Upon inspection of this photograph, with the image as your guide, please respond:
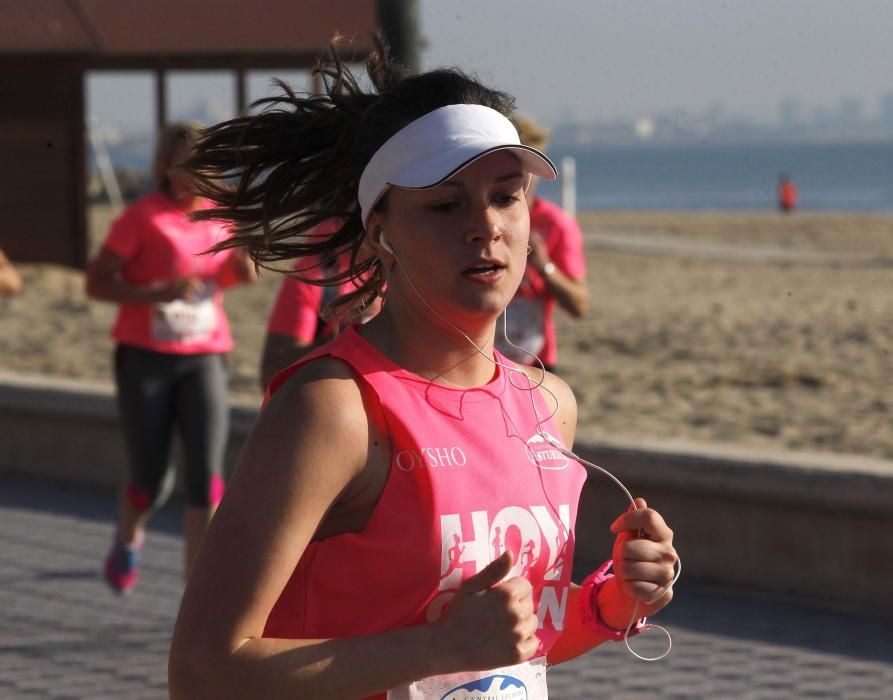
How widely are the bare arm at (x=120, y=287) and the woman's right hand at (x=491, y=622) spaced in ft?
15.5

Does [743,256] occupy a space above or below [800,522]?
below

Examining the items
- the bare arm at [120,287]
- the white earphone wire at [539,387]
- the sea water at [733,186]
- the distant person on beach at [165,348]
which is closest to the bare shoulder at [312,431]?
the white earphone wire at [539,387]

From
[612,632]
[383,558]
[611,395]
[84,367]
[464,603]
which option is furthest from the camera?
[84,367]

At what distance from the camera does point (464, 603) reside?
2160mm

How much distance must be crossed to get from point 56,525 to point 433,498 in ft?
21.7

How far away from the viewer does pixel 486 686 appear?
97.4 inches

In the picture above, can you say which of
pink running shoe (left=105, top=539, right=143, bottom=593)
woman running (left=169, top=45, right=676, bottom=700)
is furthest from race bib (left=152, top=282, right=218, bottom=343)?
woman running (left=169, top=45, right=676, bottom=700)

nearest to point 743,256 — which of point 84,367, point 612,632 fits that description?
point 84,367

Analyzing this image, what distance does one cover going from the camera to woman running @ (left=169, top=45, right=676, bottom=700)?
2.18 meters

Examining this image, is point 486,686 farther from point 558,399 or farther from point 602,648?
point 602,648

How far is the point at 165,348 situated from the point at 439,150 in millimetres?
4578

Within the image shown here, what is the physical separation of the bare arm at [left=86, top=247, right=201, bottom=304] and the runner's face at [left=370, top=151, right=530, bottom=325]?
4405 mm

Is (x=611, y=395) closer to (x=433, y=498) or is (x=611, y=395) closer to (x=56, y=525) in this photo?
(x=56, y=525)

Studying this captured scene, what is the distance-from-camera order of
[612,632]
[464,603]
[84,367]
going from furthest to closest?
[84,367], [612,632], [464,603]
